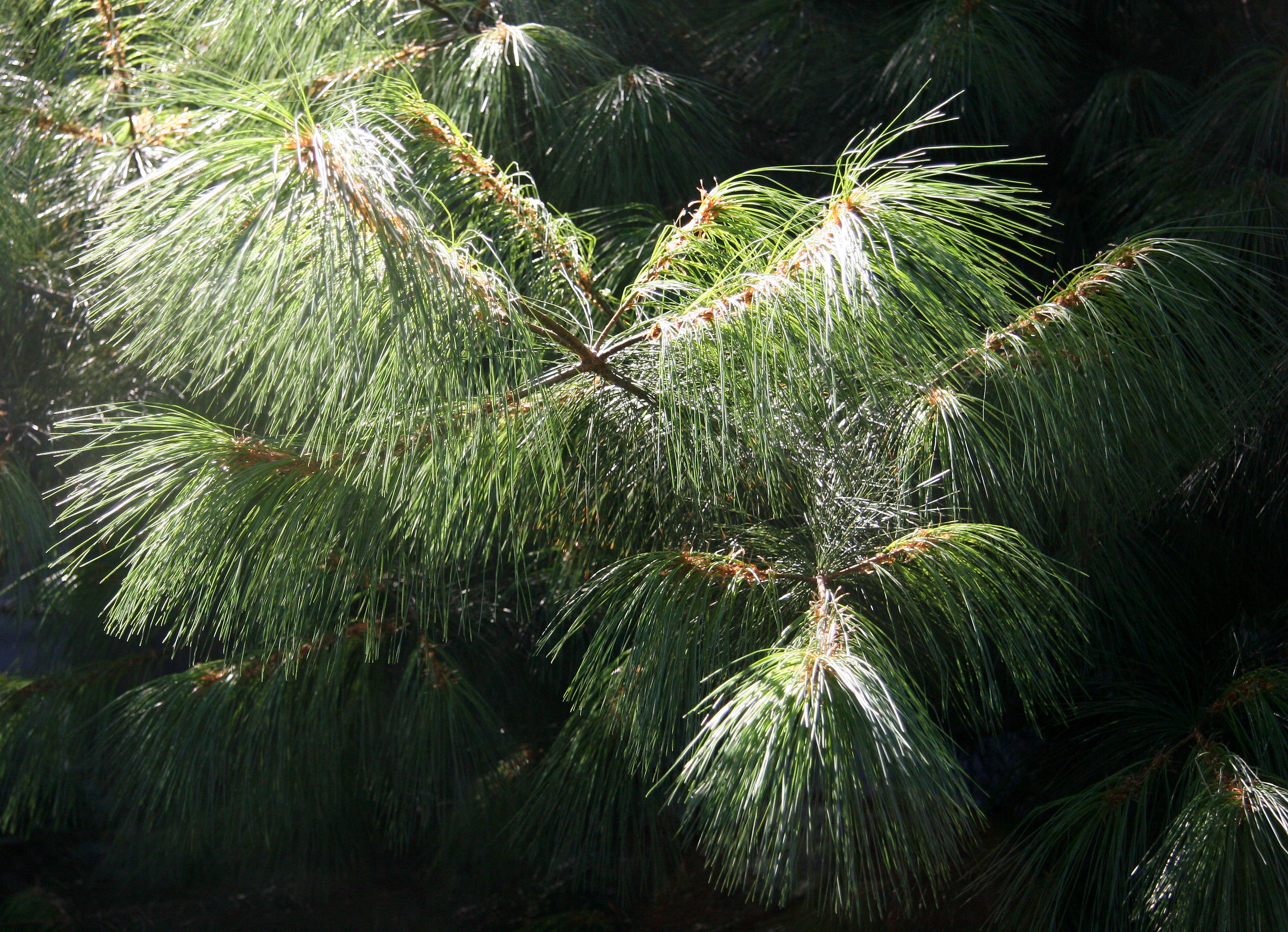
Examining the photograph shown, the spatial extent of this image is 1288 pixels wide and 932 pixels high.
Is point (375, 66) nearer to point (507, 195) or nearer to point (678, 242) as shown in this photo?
point (507, 195)

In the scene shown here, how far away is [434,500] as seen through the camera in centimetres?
76

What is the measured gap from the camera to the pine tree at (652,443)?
2.11 feet

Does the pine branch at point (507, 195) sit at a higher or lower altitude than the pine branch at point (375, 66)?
lower

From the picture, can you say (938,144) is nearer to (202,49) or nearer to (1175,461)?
(1175,461)

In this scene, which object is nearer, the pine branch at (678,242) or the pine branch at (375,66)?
the pine branch at (678,242)

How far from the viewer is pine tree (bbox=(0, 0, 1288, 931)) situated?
2.11ft

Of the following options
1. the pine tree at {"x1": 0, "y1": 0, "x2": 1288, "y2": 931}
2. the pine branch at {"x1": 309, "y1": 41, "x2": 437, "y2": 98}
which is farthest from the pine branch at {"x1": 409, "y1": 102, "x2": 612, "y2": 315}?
the pine branch at {"x1": 309, "y1": 41, "x2": 437, "y2": 98}

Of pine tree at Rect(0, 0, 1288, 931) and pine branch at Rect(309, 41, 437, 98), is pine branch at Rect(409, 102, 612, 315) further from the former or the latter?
pine branch at Rect(309, 41, 437, 98)

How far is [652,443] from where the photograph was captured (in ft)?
2.74

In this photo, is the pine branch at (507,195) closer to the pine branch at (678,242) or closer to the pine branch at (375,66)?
the pine branch at (678,242)

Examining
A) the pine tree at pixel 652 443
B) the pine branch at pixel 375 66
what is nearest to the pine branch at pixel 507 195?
the pine tree at pixel 652 443

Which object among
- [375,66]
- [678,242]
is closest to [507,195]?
[678,242]

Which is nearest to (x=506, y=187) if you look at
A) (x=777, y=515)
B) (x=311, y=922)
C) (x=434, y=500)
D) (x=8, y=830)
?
(x=434, y=500)

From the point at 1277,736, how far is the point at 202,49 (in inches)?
53.9
